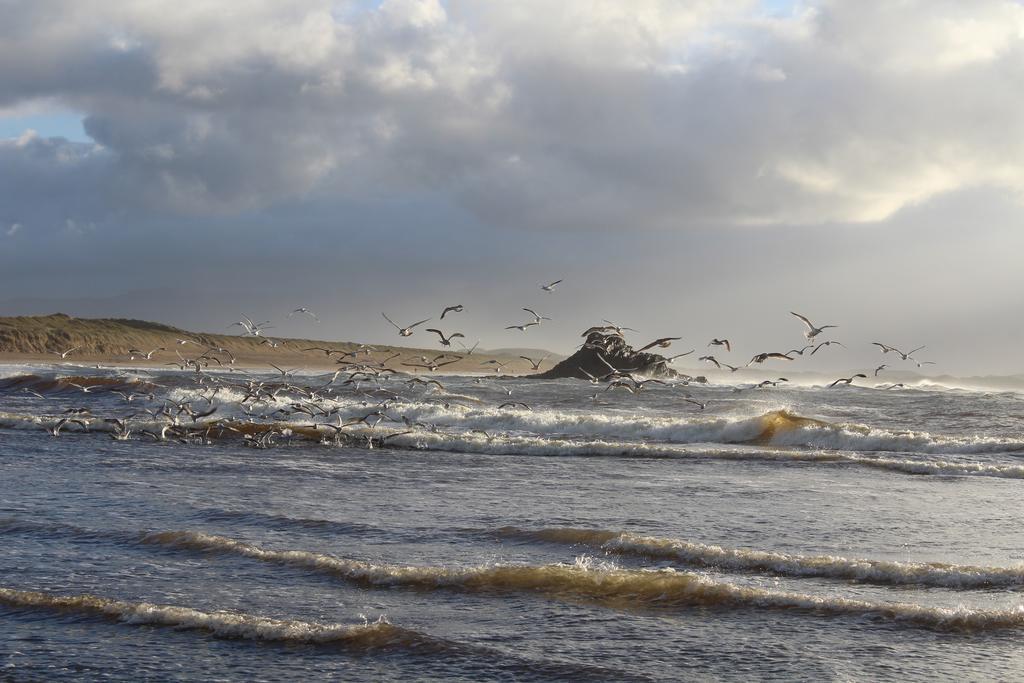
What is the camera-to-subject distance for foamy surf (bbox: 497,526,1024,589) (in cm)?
1141

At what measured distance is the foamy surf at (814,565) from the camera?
37.4 feet

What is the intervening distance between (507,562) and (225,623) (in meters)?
3.67

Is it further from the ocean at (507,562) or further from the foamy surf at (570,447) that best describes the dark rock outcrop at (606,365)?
the ocean at (507,562)

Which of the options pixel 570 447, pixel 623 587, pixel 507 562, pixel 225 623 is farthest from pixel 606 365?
pixel 225 623

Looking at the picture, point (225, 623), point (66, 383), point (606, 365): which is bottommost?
point (225, 623)

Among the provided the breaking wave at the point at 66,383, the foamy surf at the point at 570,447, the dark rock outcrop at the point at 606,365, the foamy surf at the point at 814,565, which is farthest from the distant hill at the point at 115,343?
the foamy surf at the point at 814,565

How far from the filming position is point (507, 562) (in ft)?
40.6

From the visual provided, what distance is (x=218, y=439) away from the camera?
2742 cm

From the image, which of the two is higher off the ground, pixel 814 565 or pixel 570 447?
pixel 570 447

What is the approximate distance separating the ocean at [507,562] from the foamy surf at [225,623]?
3 cm

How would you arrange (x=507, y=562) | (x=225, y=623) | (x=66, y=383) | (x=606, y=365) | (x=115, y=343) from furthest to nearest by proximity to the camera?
(x=115, y=343) → (x=606, y=365) → (x=66, y=383) → (x=507, y=562) → (x=225, y=623)

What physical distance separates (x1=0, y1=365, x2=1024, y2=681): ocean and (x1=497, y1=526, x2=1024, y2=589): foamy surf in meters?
0.04

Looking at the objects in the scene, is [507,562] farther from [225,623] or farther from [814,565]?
[225,623]

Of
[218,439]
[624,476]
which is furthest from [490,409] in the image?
[624,476]
